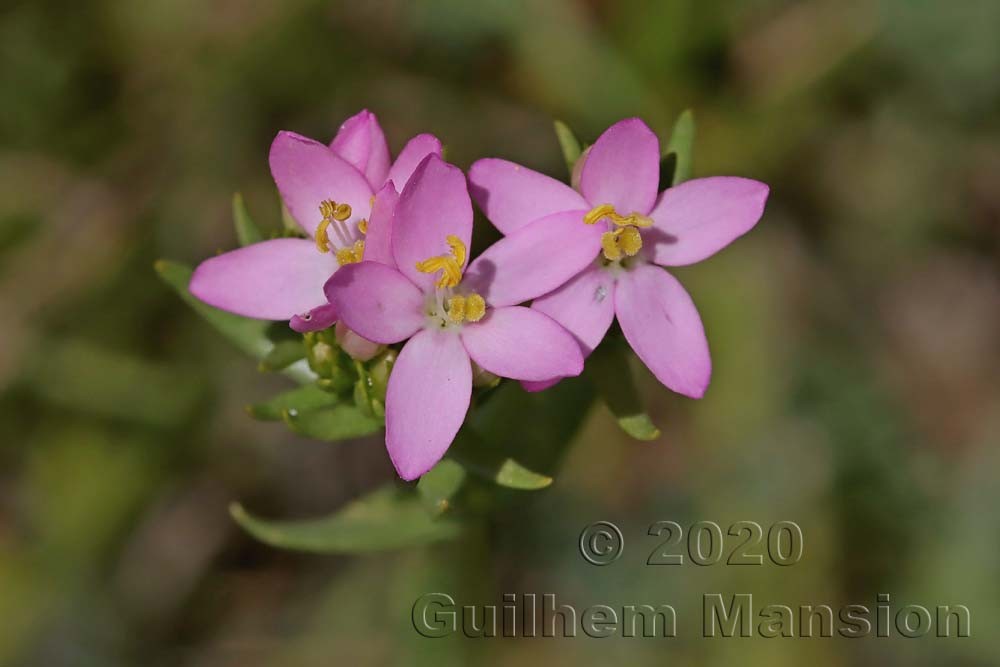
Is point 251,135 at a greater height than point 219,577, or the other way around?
point 251,135

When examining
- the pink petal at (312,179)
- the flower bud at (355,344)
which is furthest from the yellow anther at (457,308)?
the pink petal at (312,179)

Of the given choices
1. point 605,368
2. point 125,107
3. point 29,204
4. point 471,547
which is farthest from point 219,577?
point 605,368

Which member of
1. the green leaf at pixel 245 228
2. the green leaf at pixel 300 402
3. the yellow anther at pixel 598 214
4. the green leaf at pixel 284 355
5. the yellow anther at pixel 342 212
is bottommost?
the green leaf at pixel 300 402

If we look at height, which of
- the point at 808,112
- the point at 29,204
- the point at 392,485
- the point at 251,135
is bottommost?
the point at 392,485

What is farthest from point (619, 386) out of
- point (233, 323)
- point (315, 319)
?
point (233, 323)

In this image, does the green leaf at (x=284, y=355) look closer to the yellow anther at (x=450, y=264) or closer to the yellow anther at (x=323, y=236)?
the yellow anther at (x=323, y=236)

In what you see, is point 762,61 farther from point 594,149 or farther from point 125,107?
point 125,107

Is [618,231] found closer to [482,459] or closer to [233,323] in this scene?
[482,459]
